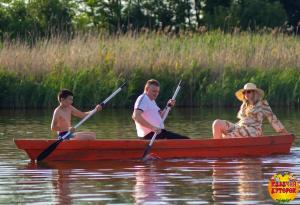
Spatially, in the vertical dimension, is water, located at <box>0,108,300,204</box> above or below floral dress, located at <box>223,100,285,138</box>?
below

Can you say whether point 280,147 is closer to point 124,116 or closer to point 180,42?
point 124,116

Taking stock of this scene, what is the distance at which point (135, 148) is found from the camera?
17.2 metres

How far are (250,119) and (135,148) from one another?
1783 millimetres

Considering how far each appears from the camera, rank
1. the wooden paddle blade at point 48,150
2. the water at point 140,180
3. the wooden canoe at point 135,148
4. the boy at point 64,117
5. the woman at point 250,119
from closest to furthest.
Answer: the water at point 140,180 → the wooden paddle blade at point 48,150 → the wooden canoe at point 135,148 → the boy at point 64,117 → the woman at point 250,119

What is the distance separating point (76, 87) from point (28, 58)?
153 cm

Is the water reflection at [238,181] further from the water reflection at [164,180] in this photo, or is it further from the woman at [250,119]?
the woman at [250,119]

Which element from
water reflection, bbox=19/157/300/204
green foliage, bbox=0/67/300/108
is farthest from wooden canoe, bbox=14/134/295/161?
green foliage, bbox=0/67/300/108

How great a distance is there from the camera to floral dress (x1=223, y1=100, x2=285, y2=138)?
17.6 meters

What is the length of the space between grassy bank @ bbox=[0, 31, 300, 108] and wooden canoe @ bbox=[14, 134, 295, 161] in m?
9.91

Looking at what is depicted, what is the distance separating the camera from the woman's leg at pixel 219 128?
17.7 metres

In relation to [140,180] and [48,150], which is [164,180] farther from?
[48,150]

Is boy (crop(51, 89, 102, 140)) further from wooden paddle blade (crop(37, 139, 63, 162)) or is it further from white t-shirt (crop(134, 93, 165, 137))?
white t-shirt (crop(134, 93, 165, 137))

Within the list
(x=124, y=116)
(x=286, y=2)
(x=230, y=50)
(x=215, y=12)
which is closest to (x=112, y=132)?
(x=124, y=116)

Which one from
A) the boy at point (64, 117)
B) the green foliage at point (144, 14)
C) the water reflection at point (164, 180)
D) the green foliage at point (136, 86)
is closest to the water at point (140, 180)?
the water reflection at point (164, 180)
